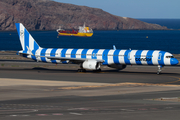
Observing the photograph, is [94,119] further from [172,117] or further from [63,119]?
[172,117]

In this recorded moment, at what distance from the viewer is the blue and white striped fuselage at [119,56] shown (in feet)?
170

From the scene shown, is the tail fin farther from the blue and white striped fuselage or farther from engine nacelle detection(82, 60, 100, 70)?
engine nacelle detection(82, 60, 100, 70)

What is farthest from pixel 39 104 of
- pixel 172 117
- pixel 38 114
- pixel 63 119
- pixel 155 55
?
pixel 155 55

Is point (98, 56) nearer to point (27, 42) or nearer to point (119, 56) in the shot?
point (119, 56)

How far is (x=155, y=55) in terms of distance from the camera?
52.2 metres

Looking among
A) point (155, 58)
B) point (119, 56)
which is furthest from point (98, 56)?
point (155, 58)

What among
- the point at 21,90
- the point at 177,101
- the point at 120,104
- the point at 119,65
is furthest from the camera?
the point at 119,65

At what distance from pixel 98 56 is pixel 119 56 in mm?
3807

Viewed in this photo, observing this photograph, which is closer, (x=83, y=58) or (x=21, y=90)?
(x=21, y=90)

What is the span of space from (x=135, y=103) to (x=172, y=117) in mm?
6234

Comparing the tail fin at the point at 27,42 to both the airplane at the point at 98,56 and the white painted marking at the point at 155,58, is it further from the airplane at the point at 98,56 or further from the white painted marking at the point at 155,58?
the white painted marking at the point at 155,58

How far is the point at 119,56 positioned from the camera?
54.4 m

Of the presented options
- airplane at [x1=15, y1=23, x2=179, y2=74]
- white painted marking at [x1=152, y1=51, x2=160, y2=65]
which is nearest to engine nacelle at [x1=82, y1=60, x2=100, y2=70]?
airplane at [x1=15, y1=23, x2=179, y2=74]

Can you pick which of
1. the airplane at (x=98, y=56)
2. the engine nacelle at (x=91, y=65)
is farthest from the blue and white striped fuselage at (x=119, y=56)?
the engine nacelle at (x=91, y=65)
